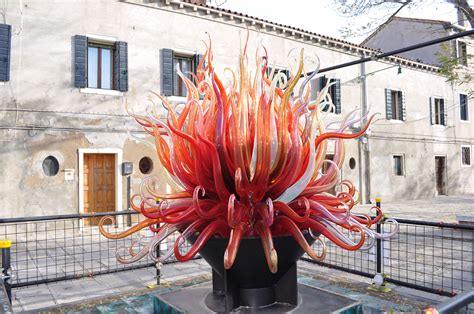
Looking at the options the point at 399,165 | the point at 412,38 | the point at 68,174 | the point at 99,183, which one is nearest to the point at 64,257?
the point at 68,174

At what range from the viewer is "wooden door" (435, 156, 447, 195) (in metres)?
23.4

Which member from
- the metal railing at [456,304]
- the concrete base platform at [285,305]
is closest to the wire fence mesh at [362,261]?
the concrete base platform at [285,305]

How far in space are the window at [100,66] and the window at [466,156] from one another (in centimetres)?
2164

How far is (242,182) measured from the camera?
2.15 meters

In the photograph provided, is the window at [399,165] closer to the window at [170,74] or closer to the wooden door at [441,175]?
the wooden door at [441,175]

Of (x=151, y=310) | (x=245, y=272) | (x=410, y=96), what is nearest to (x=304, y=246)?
(x=245, y=272)

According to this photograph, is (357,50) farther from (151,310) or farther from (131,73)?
(151,310)

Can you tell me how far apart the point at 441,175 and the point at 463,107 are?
4.66 m

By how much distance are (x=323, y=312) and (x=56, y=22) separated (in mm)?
11396

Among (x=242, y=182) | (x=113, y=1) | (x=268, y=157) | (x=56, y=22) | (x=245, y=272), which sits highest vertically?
(x=113, y=1)

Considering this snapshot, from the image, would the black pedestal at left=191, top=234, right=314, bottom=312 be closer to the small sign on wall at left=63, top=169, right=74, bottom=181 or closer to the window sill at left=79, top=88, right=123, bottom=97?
the small sign on wall at left=63, top=169, right=74, bottom=181

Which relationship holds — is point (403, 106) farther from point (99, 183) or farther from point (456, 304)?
point (456, 304)

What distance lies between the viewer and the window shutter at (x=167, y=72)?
12.8 meters

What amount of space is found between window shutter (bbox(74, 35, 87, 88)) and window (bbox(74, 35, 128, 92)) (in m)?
0.15
